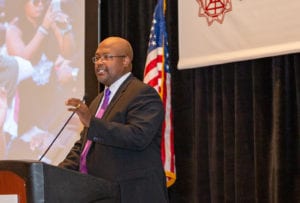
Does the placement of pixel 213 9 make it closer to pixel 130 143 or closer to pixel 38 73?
pixel 38 73

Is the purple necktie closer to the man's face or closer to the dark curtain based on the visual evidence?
the man's face

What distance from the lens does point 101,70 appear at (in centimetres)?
284

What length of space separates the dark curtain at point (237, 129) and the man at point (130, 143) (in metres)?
1.19

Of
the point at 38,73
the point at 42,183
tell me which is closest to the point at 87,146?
the point at 42,183

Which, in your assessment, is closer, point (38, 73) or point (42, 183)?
point (42, 183)

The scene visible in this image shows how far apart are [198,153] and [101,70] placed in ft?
4.82

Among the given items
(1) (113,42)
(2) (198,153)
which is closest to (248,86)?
(2) (198,153)

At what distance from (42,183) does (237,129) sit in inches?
88.5

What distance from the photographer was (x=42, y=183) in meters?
1.79

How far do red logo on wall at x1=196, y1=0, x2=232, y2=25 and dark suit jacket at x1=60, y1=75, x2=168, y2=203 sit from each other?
1.39 meters

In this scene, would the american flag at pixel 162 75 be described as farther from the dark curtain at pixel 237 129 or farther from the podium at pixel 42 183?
the podium at pixel 42 183

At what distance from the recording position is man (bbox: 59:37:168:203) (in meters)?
2.47

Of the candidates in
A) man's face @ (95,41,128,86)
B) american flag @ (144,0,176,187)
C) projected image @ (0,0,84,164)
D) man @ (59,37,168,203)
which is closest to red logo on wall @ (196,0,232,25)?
american flag @ (144,0,176,187)

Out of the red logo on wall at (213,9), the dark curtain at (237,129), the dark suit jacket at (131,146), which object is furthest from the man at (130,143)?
the red logo on wall at (213,9)
